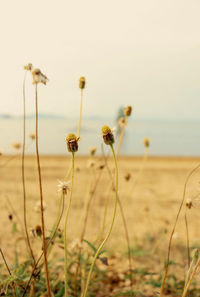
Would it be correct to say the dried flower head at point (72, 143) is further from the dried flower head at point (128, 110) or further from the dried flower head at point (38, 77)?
the dried flower head at point (128, 110)

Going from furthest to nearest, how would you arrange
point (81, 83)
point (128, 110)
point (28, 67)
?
1. point (128, 110)
2. point (81, 83)
3. point (28, 67)

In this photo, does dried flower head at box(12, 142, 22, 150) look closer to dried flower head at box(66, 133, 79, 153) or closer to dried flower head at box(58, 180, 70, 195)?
dried flower head at box(58, 180, 70, 195)

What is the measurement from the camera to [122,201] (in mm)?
3693

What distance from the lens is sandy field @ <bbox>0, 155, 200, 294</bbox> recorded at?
2520 millimetres

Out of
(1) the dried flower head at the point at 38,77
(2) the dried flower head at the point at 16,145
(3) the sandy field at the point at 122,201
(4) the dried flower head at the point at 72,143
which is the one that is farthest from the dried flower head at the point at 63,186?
(2) the dried flower head at the point at 16,145

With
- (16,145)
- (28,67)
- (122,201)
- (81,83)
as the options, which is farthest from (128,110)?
(122,201)

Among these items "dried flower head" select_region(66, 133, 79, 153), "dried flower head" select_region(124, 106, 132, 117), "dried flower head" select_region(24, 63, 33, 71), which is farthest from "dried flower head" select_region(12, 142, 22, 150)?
"dried flower head" select_region(66, 133, 79, 153)

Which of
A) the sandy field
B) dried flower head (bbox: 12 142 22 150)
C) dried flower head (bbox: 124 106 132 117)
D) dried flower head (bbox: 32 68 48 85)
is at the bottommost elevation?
the sandy field

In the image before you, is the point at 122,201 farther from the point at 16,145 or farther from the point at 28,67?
the point at 28,67

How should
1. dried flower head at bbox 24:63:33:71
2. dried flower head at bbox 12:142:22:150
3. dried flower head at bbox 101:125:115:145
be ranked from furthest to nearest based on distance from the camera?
dried flower head at bbox 12:142:22:150 → dried flower head at bbox 24:63:33:71 → dried flower head at bbox 101:125:115:145

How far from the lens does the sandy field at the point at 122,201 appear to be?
8.27ft

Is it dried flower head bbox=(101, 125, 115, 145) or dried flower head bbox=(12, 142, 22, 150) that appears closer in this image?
dried flower head bbox=(101, 125, 115, 145)

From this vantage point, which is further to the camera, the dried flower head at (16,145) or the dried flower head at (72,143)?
the dried flower head at (16,145)

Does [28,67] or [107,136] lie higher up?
[28,67]
